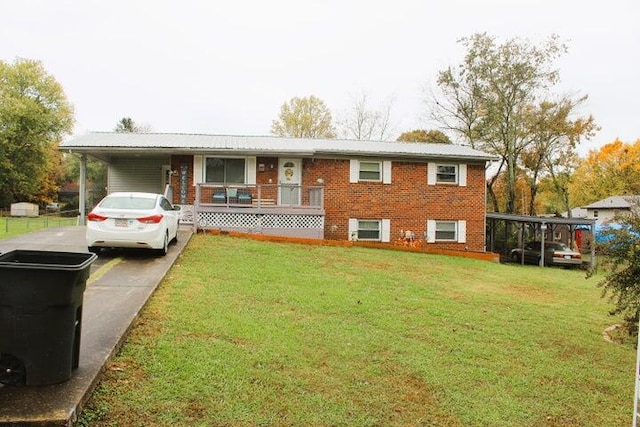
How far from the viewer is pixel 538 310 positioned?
8.44 meters

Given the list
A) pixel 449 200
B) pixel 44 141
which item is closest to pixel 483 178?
pixel 449 200

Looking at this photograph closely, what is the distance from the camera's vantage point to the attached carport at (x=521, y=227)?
23031 millimetres

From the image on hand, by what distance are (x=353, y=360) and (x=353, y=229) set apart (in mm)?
13797

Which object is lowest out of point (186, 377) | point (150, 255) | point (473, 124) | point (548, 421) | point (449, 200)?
point (548, 421)

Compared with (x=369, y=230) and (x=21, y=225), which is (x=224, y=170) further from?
(x=21, y=225)

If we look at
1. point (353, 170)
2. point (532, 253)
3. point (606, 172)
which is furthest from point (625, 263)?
point (606, 172)

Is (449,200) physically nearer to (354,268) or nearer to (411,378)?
(354,268)

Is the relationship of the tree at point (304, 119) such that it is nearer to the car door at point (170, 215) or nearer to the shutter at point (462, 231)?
the shutter at point (462, 231)

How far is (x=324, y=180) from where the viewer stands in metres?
18.6

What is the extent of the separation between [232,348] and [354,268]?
674cm

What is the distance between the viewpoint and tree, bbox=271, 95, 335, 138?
4688 centimetres

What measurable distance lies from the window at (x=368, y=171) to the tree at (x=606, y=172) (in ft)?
111

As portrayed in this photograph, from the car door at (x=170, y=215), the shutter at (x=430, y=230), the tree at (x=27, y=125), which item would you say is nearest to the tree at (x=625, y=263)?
the car door at (x=170, y=215)

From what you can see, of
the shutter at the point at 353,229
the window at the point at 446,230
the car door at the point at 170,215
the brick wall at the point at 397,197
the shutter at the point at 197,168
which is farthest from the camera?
the window at the point at 446,230
